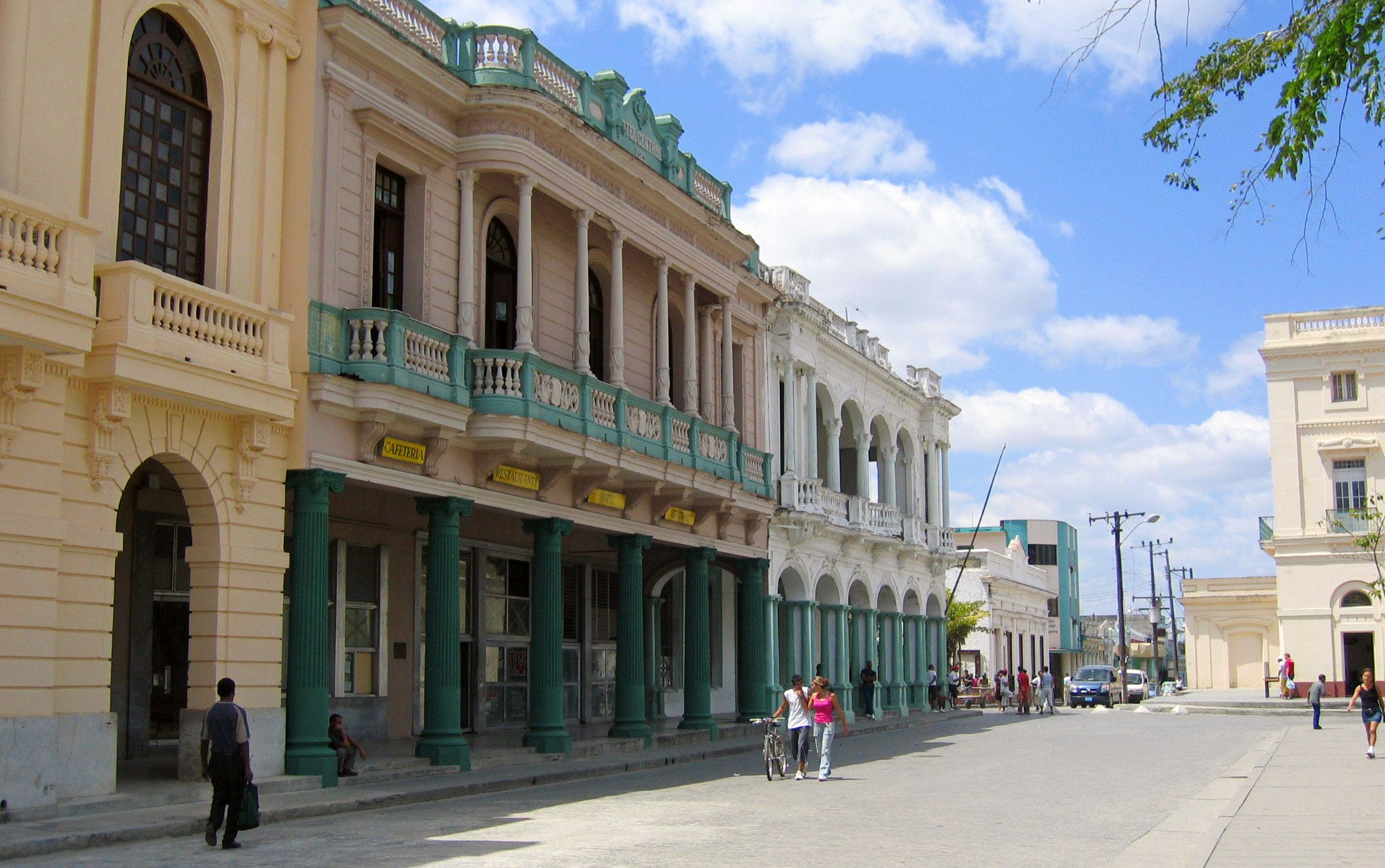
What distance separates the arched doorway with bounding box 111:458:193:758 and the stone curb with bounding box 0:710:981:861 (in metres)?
3.10

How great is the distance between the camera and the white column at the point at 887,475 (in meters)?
39.9

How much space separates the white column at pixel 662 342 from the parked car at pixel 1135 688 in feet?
112

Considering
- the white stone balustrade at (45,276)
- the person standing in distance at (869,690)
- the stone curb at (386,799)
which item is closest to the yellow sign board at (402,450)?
the stone curb at (386,799)

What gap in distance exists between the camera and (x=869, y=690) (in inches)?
1422

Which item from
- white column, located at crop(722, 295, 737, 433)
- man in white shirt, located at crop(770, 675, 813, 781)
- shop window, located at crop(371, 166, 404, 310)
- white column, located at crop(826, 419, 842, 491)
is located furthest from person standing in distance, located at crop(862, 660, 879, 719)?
shop window, located at crop(371, 166, 404, 310)

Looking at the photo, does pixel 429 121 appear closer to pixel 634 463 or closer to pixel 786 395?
pixel 634 463

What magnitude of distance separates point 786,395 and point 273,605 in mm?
18698

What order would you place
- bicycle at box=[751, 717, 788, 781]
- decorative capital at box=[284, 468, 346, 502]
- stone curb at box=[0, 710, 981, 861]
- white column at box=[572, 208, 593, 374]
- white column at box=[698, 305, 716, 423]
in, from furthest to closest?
white column at box=[698, 305, 716, 423] → white column at box=[572, 208, 593, 374] → bicycle at box=[751, 717, 788, 781] → decorative capital at box=[284, 468, 346, 502] → stone curb at box=[0, 710, 981, 861]

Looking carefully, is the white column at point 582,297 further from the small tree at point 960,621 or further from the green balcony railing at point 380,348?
the small tree at point 960,621

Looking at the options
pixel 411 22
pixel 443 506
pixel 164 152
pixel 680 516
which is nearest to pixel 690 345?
pixel 680 516

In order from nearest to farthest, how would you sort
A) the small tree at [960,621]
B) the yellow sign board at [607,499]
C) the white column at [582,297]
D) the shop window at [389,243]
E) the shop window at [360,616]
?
the shop window at [389,243] < the shop window at [360,616] < the white column at [582,297] < the yellow sign board at [607,499] < the small tree at [960,621]

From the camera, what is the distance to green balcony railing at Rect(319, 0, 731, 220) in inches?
768

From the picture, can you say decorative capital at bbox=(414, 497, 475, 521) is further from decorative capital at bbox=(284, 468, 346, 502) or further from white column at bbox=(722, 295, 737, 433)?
white column at bbox=(722, 295, 737, 433)

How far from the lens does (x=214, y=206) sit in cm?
1609
